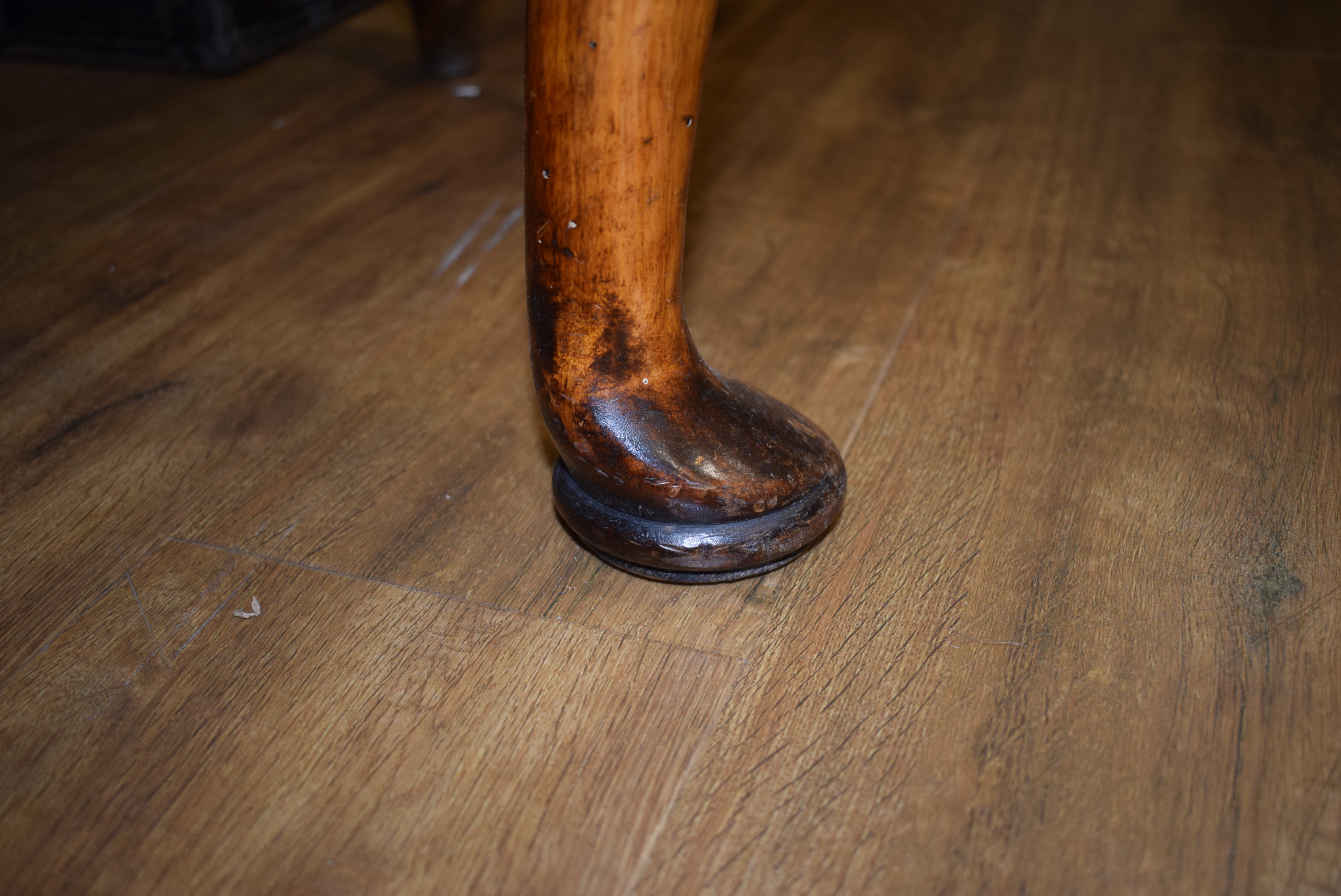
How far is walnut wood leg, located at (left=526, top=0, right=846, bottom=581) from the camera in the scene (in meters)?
0.44

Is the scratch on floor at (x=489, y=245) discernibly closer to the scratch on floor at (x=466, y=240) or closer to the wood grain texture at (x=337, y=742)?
the scratch on floor at (x=466, y=240)

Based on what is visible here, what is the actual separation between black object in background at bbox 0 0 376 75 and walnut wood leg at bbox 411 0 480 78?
0.21 meters

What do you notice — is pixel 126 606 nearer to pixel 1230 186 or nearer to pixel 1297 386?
pixel 1297 386

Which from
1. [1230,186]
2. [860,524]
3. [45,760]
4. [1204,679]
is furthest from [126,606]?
[1230,186]

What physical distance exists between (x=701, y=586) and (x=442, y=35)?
94 cm

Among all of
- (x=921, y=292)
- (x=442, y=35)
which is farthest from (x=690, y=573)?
(x=442, y=35)

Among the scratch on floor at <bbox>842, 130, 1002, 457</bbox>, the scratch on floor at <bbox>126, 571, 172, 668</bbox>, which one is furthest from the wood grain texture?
the scratch on floor at <bbox>842, 130, 1002, 457</bbox>

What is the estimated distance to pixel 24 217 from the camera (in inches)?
37.4

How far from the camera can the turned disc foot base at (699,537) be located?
0.53 m

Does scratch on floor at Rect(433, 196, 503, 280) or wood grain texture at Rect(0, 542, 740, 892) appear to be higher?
wood grain texture at Rect(0, 542, 740, 892)

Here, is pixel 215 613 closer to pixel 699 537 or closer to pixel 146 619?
pixel 146 619

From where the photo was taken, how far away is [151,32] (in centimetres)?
131

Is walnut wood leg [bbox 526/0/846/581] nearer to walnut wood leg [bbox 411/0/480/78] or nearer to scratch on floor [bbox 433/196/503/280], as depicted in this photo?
scratch on floor [bbox 433/196/503/280]

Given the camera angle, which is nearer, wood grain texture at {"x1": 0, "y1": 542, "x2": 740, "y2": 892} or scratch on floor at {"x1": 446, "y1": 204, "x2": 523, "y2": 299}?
wood grain texture at {"x1": 0, "y1": 542, "x2": 740, "y2": 892}
